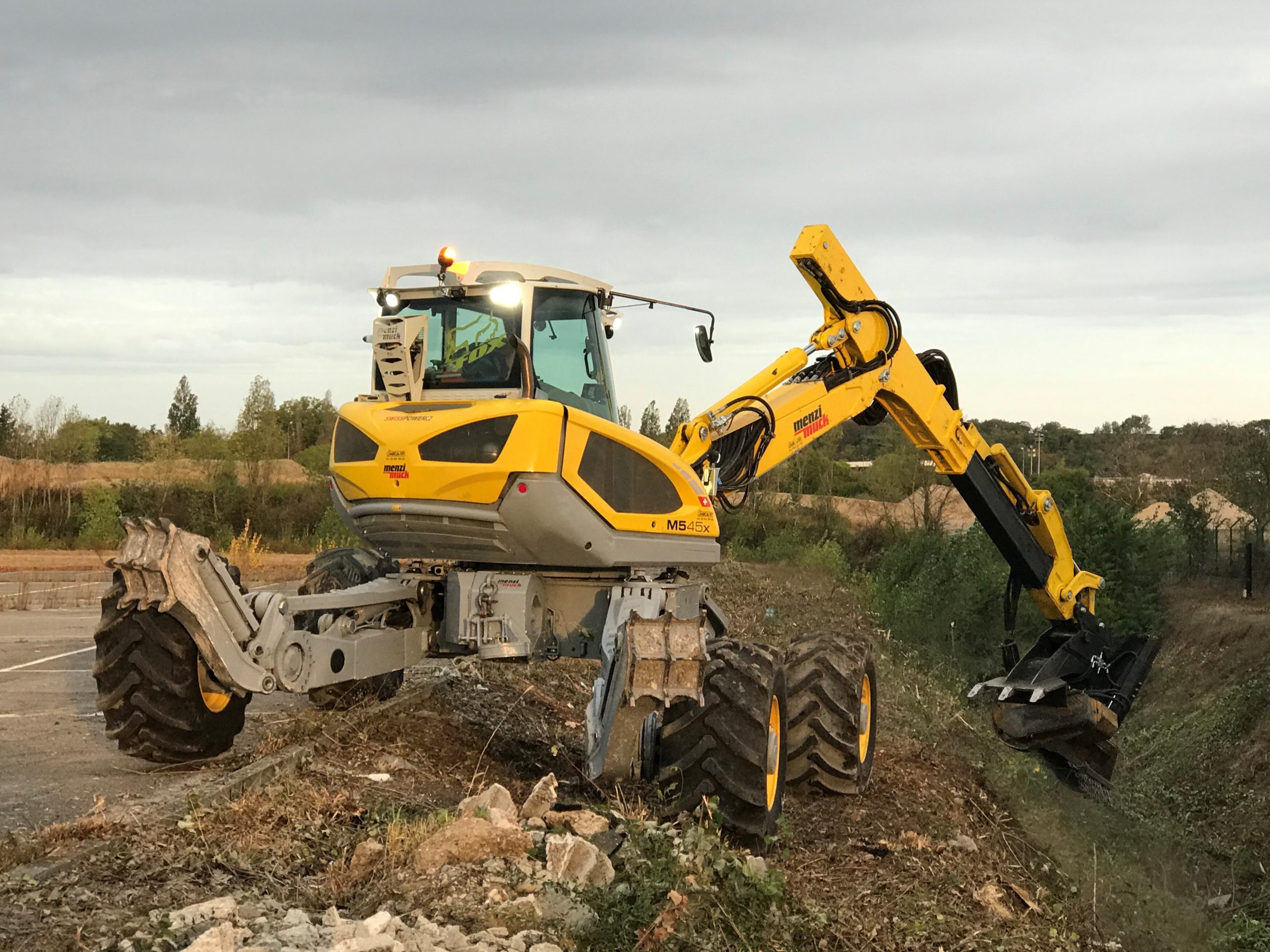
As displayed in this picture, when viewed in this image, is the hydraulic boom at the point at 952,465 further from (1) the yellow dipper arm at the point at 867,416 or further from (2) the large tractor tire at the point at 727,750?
(2) the large tractor tire at the point at 727,750

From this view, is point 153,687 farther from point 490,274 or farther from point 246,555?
point 246,555

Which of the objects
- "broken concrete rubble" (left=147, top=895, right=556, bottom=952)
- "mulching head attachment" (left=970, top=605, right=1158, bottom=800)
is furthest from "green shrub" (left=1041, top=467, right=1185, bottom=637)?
"broken concrete rubble" (left=147, top=895, right=556, bottom=952)

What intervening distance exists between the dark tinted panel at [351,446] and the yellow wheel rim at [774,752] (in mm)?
2919

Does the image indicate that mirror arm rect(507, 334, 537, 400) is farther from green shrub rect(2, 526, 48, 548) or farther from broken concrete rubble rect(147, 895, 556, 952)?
green shrub rect(2, 526, 48, 548)

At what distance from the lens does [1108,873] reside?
378 inches

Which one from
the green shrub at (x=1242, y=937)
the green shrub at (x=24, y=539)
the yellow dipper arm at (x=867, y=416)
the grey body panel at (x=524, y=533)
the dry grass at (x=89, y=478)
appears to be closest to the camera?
the grey body panel at (x=524, y=533)

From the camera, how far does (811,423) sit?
995cm

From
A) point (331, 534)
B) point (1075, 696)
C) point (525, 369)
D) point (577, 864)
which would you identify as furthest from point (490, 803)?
point (331, 534)

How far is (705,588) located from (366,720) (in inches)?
104

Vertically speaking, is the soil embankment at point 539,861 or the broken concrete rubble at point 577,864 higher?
the broken concrete rubble at point 577,864

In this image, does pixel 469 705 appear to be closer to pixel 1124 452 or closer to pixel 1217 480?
pixel 1217 480

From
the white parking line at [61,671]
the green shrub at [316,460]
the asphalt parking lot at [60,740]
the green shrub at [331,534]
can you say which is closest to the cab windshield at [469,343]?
the asphalt parking lot at [60,740]

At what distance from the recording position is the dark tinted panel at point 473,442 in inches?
292

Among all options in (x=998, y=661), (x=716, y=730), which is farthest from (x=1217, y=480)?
(x=716, y=730)
